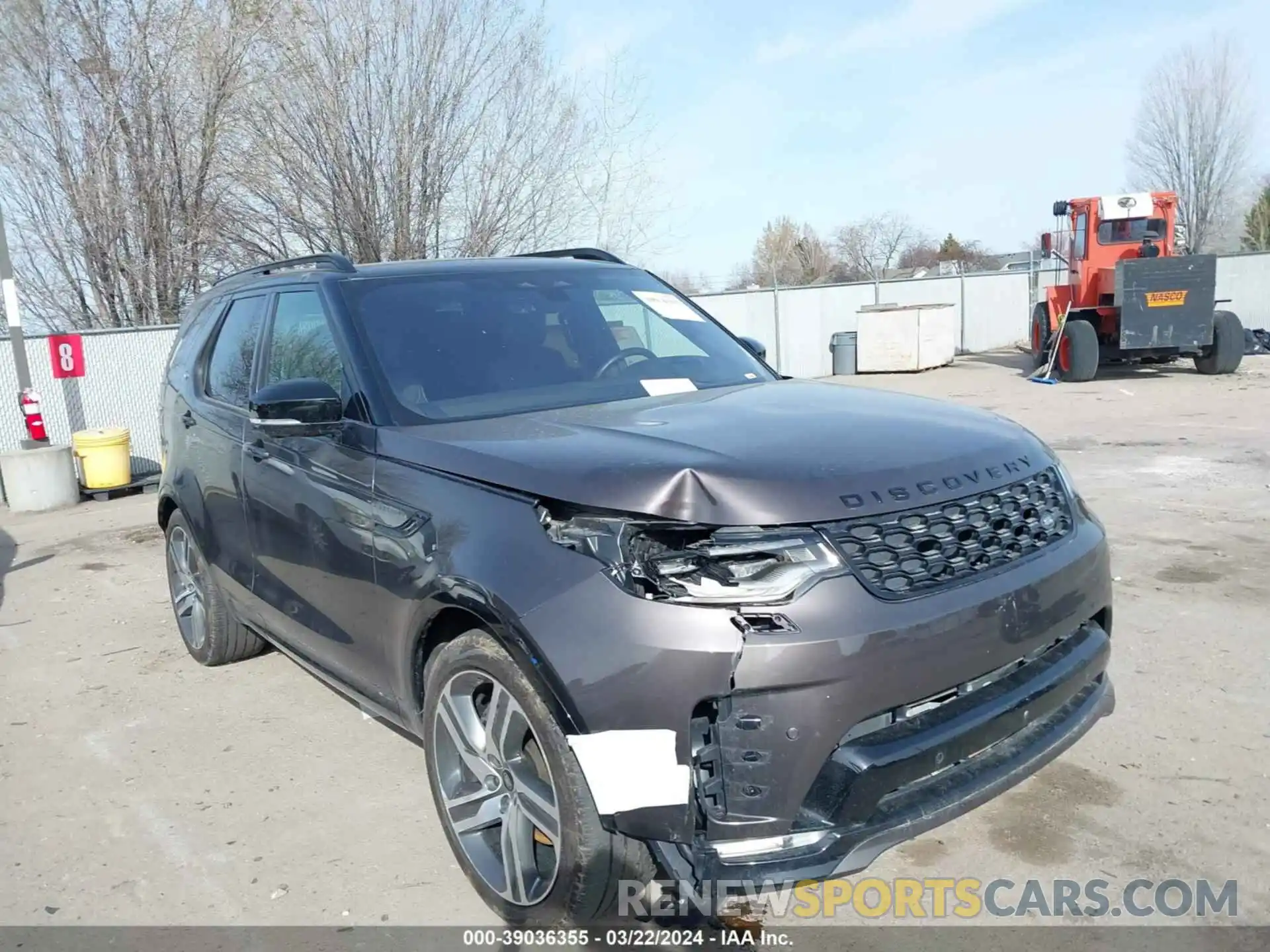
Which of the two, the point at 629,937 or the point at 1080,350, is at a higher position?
the point at 1080,350

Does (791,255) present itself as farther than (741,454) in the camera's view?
Yes

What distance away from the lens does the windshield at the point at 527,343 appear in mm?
3430

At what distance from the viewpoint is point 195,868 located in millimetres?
3350

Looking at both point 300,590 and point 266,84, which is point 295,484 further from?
point 266,84

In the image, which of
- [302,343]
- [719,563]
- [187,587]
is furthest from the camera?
[187,587]

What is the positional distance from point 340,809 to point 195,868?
51 centimetres

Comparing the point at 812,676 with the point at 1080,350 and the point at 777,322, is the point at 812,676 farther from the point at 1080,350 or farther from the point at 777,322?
the point at 777,322

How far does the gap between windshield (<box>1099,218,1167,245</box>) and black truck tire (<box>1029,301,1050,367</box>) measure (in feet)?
4.81

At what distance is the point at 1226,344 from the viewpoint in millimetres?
16391

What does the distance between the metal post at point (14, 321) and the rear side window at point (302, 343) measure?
834 cm

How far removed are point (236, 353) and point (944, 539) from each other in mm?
3384

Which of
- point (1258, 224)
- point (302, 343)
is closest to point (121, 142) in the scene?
point (302, 343)

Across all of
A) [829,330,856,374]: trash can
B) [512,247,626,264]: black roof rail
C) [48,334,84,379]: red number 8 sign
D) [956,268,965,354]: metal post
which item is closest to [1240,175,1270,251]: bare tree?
[956,268,965,354]: metal post

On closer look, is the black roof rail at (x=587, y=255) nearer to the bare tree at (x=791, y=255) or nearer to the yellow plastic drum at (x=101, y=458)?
the yellow plastic drum at (x=101, y=458)
